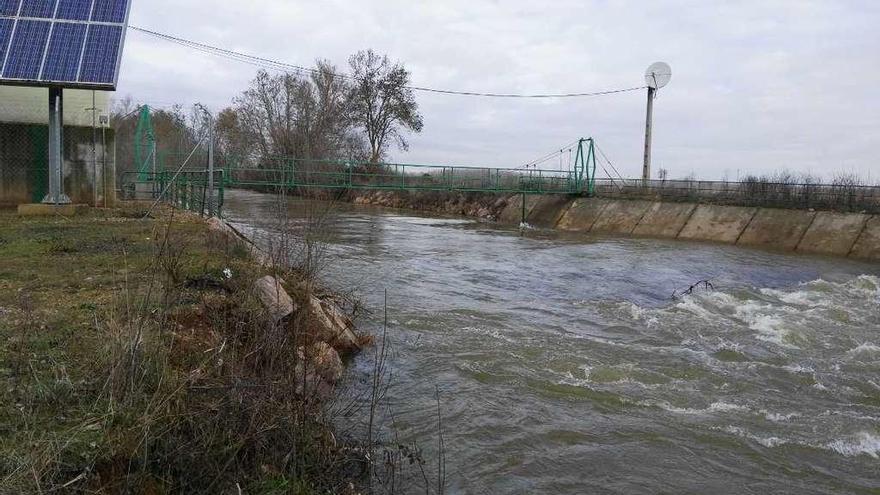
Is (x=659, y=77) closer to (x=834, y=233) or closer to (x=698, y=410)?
(x=834, y=233)

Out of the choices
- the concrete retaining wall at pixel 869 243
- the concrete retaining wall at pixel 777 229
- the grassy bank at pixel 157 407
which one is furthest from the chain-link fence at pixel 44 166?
the concrete retaining wall at pixel 869 243

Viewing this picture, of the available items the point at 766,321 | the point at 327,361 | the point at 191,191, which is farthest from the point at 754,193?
the point at 327,361

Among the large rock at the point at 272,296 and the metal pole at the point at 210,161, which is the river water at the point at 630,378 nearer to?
the large rock at the point at 272,296

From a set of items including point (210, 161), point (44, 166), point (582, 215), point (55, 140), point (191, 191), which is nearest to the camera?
point (55, 140)

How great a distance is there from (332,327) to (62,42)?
11.6 metres

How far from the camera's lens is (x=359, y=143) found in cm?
5681

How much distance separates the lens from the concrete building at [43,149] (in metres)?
16.1

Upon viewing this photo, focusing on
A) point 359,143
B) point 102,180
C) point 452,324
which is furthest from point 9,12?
point 359,143

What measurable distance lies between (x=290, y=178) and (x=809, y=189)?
888 inches

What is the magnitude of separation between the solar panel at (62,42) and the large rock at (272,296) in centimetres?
996

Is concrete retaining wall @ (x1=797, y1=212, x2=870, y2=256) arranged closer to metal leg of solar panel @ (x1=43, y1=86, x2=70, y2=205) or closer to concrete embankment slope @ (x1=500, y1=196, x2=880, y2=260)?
concrete embankment slope @ (x1=500, y1=196, x2=880, y2=260)

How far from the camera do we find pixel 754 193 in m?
28.6

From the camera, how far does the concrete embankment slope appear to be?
77.2 feet

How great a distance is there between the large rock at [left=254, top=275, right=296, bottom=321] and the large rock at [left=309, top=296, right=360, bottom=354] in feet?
1.69
